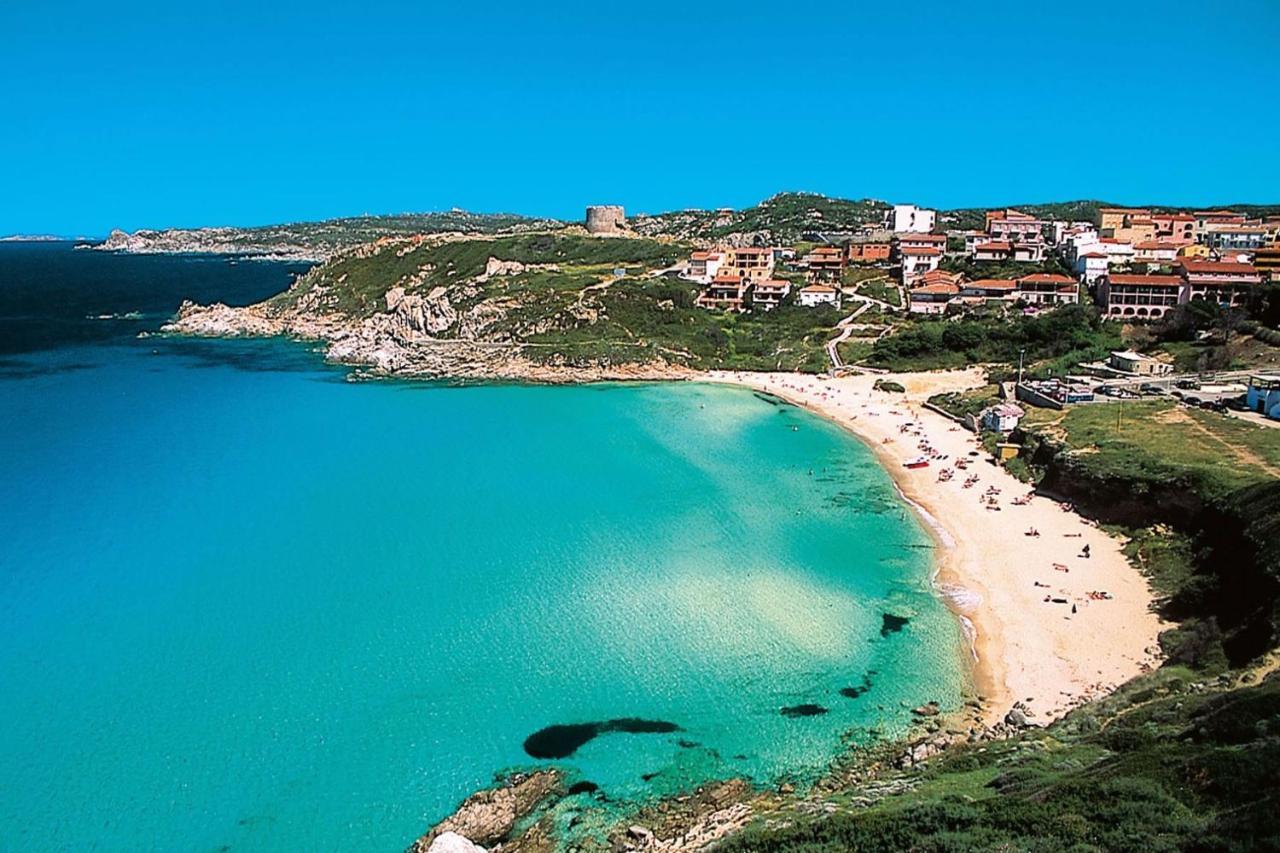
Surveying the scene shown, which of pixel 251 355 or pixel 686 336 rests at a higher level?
pixel 686 336

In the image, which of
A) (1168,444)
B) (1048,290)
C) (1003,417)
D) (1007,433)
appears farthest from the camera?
(1048,290)

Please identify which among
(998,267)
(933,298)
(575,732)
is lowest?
(575,732)

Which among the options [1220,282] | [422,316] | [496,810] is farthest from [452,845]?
[422,316]

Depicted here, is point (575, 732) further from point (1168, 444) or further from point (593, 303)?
point (593, 303)

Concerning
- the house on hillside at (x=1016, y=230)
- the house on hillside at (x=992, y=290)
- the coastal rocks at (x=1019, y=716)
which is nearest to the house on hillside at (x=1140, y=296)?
the house on hillside at (x=992, y=290)

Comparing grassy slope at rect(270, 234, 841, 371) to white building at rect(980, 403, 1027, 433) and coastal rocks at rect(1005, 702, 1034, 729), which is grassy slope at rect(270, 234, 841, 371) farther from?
coastal rocks at rect(1005, 702, 1034, 729)

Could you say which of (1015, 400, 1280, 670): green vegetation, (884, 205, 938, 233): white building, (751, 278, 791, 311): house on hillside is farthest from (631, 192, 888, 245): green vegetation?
(1015, 400, 1280, 670): green vegetation
